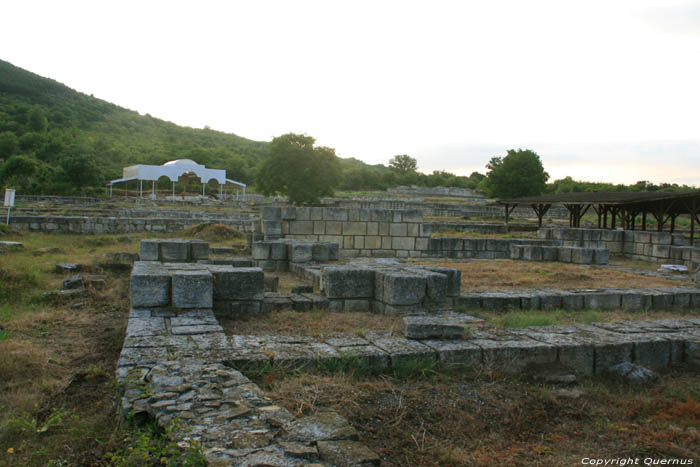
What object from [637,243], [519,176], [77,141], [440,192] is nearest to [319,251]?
[637,243]

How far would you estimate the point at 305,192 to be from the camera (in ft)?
139

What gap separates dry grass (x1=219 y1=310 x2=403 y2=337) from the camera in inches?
252

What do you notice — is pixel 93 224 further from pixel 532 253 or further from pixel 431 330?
pixel 431 330

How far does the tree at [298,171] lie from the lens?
4241 centimetres

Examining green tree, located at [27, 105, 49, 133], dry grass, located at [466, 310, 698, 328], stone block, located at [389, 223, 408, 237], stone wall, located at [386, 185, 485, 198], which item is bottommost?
dry grass, located at [466, 310, 698, 328]

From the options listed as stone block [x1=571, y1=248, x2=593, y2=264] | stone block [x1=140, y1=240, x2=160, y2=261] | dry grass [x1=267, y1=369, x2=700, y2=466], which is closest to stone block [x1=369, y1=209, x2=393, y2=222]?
stone block [x1=571, y1=248, x2=593, y2=264]

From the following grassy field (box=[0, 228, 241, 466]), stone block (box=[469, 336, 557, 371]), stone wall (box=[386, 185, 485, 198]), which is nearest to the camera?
grassy field (box=[0, 228, 241, 466])

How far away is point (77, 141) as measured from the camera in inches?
2972

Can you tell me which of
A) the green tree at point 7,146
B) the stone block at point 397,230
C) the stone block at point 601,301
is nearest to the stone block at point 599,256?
the stone block at point 397,230

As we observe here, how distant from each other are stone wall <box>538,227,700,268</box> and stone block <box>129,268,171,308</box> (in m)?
16.5

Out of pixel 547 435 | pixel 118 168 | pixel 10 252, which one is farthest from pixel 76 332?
pixel 118 168

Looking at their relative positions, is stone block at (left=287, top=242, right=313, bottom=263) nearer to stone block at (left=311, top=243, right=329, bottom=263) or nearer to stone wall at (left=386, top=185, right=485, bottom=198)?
stone block at (left=311, top=243, right=329, bottom=263)

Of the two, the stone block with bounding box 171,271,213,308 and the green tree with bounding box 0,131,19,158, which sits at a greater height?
the green tree with bounding box 0,131,19,158

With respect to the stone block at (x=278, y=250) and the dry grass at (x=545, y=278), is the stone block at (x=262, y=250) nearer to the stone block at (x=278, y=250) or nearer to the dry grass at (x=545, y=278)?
the stone block at (x=278, y=250)
